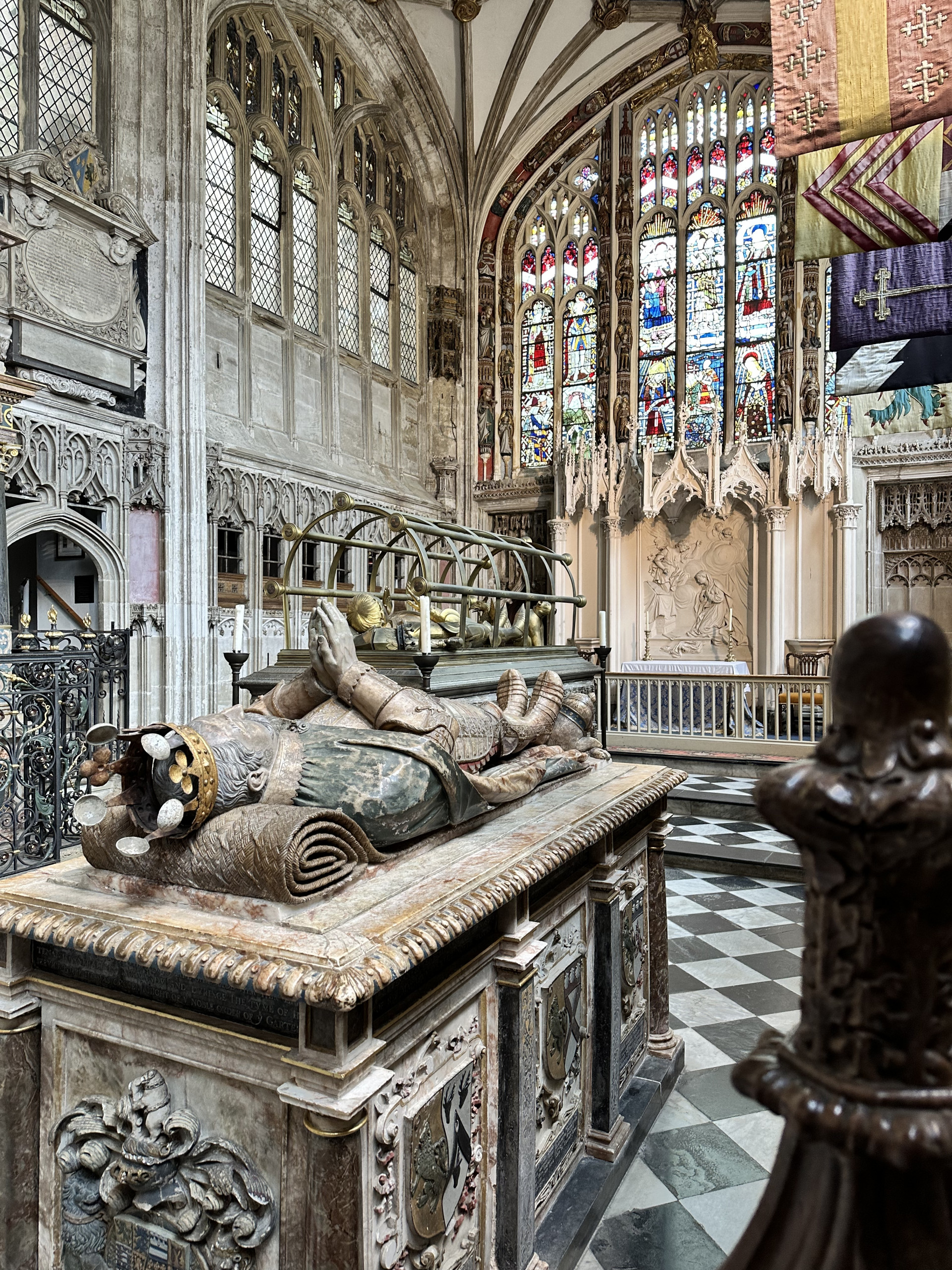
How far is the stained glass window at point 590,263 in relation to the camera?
48.2 ft

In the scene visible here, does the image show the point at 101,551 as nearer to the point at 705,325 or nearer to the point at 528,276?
the point at 705,325

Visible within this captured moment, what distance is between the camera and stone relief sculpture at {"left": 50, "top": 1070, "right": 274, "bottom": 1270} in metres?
1.43

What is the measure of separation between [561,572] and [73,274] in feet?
A: 27.0

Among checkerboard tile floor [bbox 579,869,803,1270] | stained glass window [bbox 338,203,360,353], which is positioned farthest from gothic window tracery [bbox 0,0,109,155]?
checkerboard tile floor [bbox 579,869,803,1270]

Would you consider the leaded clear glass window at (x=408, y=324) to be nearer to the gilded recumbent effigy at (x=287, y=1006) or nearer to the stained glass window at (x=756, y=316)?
the stained glass window at (x=756, y=316)

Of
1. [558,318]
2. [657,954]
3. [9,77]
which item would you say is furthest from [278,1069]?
[558,318]

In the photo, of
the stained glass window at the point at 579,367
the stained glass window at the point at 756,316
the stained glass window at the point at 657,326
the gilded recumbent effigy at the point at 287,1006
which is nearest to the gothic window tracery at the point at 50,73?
the gilded recumbent effigy at the point at 287,1006

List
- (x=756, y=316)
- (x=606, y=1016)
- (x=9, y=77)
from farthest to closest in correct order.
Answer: (x=756, y=316) → (x=9, y=77) → (x=606, y=1016)

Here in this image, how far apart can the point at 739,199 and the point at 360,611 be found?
12477mm

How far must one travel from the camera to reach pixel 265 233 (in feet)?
36.7

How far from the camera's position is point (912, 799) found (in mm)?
459

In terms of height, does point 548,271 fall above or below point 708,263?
above

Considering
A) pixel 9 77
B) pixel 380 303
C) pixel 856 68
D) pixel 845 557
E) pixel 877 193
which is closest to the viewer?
pixel 856 68

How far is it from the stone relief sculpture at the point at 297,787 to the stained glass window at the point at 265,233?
10364mm
